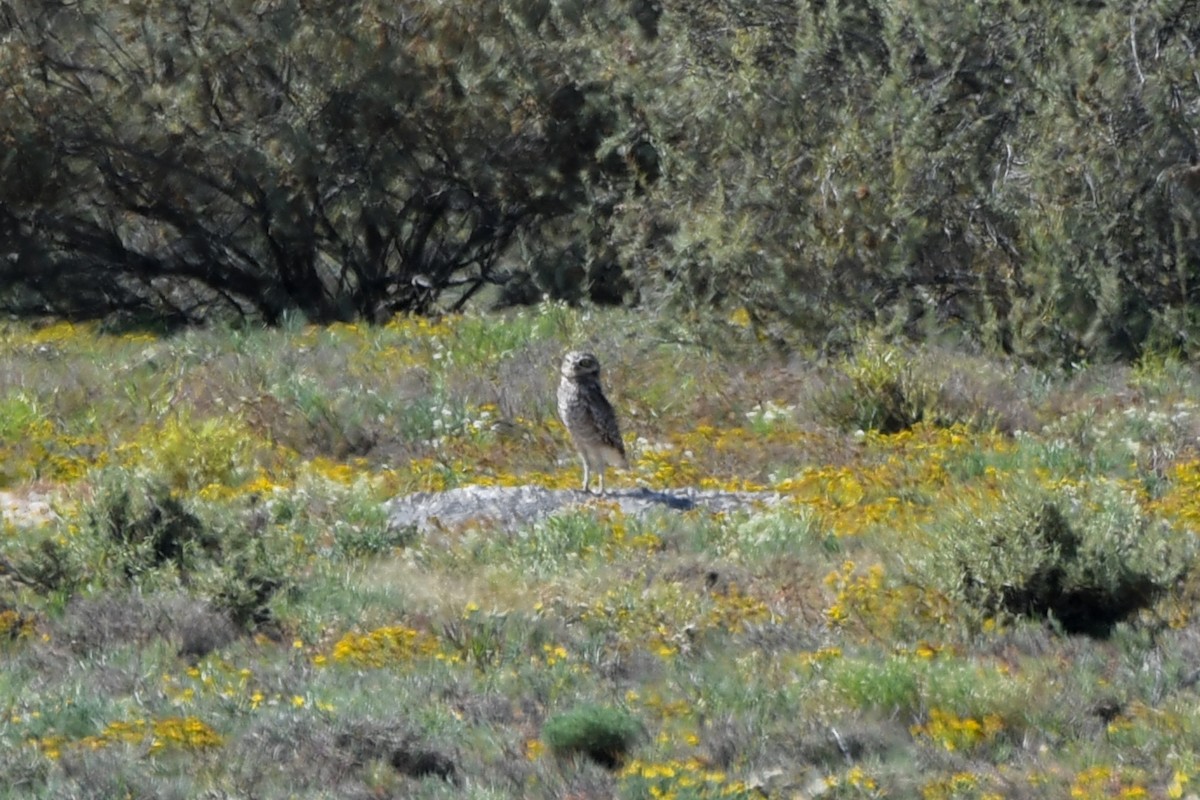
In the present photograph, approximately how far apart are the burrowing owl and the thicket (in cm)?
497

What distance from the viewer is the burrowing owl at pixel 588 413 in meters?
9.79

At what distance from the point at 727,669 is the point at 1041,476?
305 cm

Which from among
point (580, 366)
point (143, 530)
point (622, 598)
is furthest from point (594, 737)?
point (580, 366)

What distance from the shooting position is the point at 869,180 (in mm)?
14609

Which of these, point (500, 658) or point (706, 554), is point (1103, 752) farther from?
point (706, 554)

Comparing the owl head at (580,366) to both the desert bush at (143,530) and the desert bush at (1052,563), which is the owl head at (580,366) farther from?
the desert bush at (1052,563)

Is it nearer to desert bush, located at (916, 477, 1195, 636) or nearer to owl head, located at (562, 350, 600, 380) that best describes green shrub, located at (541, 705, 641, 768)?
desert bush, located at (916, 477, 1195, 636)

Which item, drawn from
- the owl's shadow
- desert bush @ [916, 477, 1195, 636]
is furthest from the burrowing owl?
desert bush @ [916, 477, 1195, 636]

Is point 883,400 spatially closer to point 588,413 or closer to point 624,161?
point 588,413

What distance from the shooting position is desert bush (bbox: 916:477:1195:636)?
7539 mm

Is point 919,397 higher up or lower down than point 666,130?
lower down

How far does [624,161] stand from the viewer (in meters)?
20.6

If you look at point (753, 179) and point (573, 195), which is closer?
point (753, 179)

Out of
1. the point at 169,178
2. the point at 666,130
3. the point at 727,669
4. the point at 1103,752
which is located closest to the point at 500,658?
the point at 727,669
